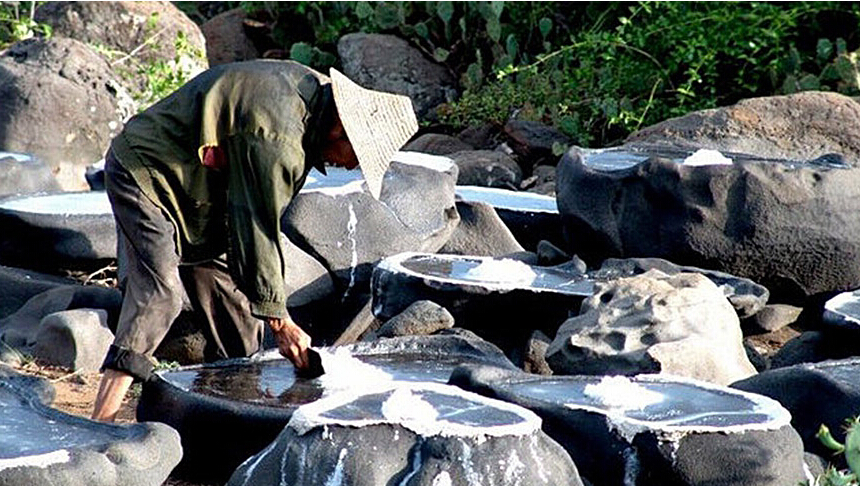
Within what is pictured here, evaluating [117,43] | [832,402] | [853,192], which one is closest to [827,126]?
[853,192]

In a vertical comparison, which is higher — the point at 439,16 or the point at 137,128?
the point at 137,128

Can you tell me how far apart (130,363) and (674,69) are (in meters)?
7.27

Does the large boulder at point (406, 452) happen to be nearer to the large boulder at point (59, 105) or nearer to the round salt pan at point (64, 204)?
the round salt pan at point (64, 204)

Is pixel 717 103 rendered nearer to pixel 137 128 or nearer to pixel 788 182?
pixel 788 182

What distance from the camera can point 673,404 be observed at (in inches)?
190

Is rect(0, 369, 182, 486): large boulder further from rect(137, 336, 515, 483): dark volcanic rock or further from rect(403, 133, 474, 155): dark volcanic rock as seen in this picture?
rect(403, 133, 474, 155): dark volcanic rock

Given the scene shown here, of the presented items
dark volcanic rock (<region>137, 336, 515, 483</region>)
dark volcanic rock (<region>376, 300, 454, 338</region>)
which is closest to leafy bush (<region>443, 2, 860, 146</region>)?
dark volcanic rock (<region>376, 300, 454, 338</region>)

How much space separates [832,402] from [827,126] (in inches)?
164

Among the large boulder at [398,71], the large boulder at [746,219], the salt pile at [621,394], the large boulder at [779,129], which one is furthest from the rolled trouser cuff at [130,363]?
the large boulder at [398,71]

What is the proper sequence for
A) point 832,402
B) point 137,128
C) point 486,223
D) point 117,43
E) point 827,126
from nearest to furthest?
point 832,402
point 137,128
point 486,223
point 827,126
point 117,43

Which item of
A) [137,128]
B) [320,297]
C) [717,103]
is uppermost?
[137,128]

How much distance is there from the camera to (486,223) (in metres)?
7.84

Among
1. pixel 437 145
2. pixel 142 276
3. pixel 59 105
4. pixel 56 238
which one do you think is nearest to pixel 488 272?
pixel 142 276

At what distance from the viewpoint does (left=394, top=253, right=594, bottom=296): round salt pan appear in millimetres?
6754
